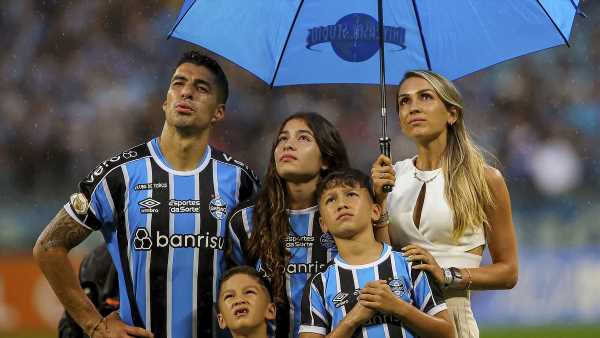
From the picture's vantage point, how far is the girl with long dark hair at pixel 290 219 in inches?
140

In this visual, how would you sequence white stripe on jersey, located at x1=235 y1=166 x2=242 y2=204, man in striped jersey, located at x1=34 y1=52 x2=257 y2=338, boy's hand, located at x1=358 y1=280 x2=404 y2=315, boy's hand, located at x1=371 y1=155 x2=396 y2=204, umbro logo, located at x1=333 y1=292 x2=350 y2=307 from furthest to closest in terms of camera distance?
white stripe on jersey, located at x1=235 y1=166 x2=242 y2=204
man in striped jersey, located at x1=34 y1=52 x2=257 y2=338
boy's hand, located at x1=371 y1=155 x2=396 y2=204
umbro logo, located at x1=333 y1=292 x2=350 y2=307
boy's hand, located at x1=358 y1=280 x2=404 y2=315

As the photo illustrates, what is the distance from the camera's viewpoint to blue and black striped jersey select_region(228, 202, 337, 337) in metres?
3.55

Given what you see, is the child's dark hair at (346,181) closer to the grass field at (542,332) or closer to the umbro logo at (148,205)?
the umbro logo at (148,205)

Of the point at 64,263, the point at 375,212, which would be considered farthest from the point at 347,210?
the point at 64,263

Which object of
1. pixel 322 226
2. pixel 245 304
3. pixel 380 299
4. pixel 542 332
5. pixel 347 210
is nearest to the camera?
pixel 380 299

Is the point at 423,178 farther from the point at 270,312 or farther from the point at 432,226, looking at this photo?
the point at 270,312

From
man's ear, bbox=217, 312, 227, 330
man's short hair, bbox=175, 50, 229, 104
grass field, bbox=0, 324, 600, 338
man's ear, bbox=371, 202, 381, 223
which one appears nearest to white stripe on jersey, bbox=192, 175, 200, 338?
man's ear, bbox=217, 312, 227, 330

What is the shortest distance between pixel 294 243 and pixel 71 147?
6.18 m

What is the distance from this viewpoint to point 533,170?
1013cm

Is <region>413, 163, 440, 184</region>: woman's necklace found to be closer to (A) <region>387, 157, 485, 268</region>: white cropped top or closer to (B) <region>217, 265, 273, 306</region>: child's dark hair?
(A) <region>387, 157, 485, 268</region>: white cropped top

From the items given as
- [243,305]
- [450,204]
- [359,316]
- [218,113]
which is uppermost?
[218,113]

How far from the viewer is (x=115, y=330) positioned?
11.6 ft

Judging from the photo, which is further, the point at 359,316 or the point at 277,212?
the point at 277,212

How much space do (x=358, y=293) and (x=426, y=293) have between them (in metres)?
0.25
